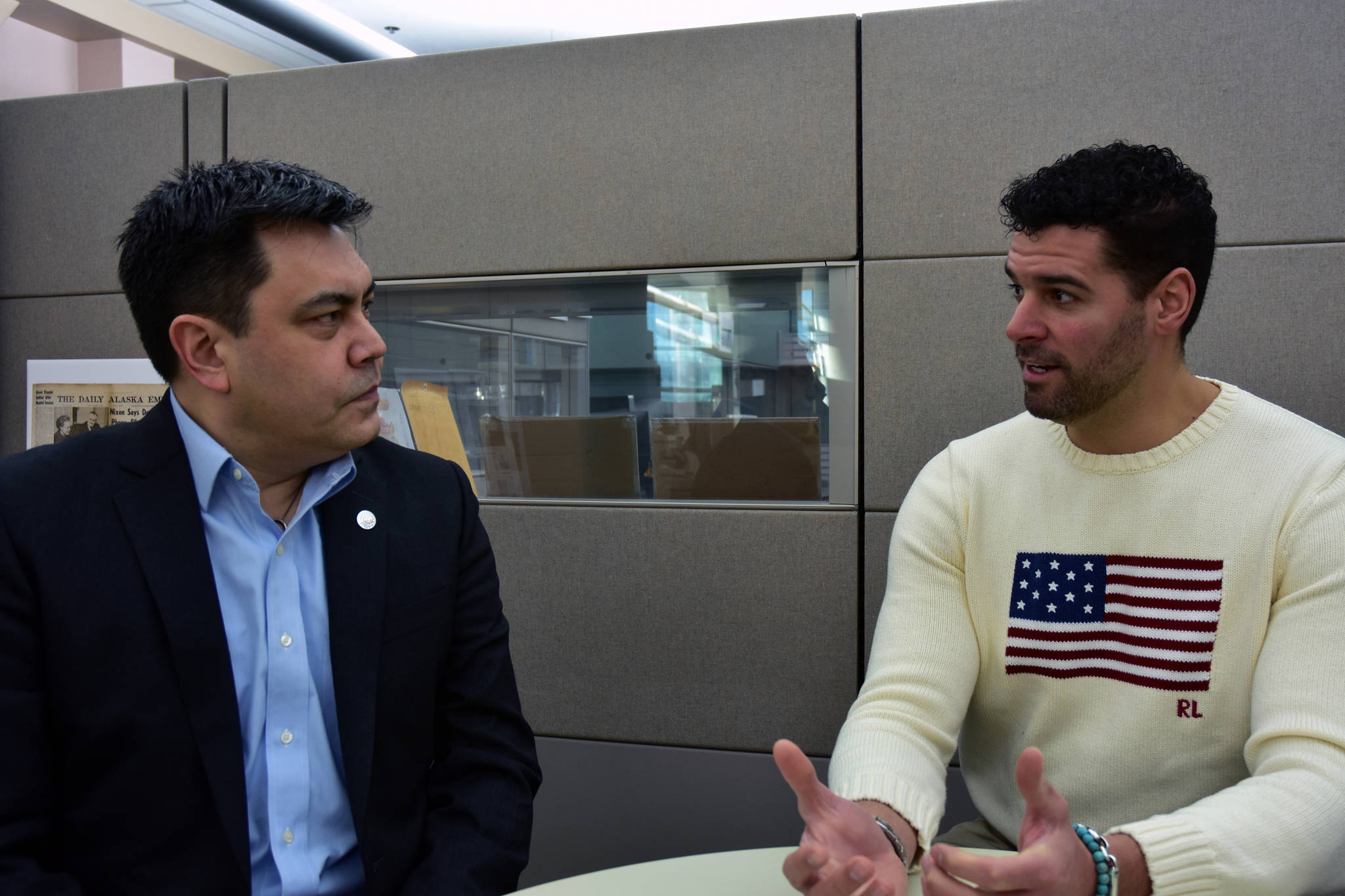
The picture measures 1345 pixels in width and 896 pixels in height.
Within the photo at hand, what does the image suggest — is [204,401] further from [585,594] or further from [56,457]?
[585,594]

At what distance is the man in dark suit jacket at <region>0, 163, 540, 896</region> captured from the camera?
1119 millimetres

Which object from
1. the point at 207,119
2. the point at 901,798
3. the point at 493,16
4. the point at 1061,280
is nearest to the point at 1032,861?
the point at 901,798

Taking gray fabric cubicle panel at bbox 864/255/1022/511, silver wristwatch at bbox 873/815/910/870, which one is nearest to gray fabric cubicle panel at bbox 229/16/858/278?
gray fabric cubicle panel at bbox 864/255/1022/511

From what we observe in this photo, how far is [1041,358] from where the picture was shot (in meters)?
1.40

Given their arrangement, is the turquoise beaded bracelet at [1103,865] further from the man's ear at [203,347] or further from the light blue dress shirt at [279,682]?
the man's ear at [203,347]

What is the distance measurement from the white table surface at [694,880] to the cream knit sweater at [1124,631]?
0.16m

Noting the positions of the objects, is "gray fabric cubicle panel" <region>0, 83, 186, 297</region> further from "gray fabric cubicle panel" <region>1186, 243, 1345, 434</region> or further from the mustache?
"gray fabric cubicle panel" <region>1186, 243, 1345, 434</region>

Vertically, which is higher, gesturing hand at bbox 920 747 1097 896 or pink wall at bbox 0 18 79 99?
pink wall at bbox 0 18 79 99

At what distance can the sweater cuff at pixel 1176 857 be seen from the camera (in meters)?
0.98

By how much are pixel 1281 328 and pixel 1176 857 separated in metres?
1.27

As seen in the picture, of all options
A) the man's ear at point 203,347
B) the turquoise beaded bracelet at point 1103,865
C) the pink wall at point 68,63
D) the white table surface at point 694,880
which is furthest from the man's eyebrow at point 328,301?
the pink wall at point 68,63

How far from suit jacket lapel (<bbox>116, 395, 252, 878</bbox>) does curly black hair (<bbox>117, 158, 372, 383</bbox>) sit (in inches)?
8.4

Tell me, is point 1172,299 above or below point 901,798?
above

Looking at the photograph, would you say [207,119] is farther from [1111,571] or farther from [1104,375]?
[1111,571]
